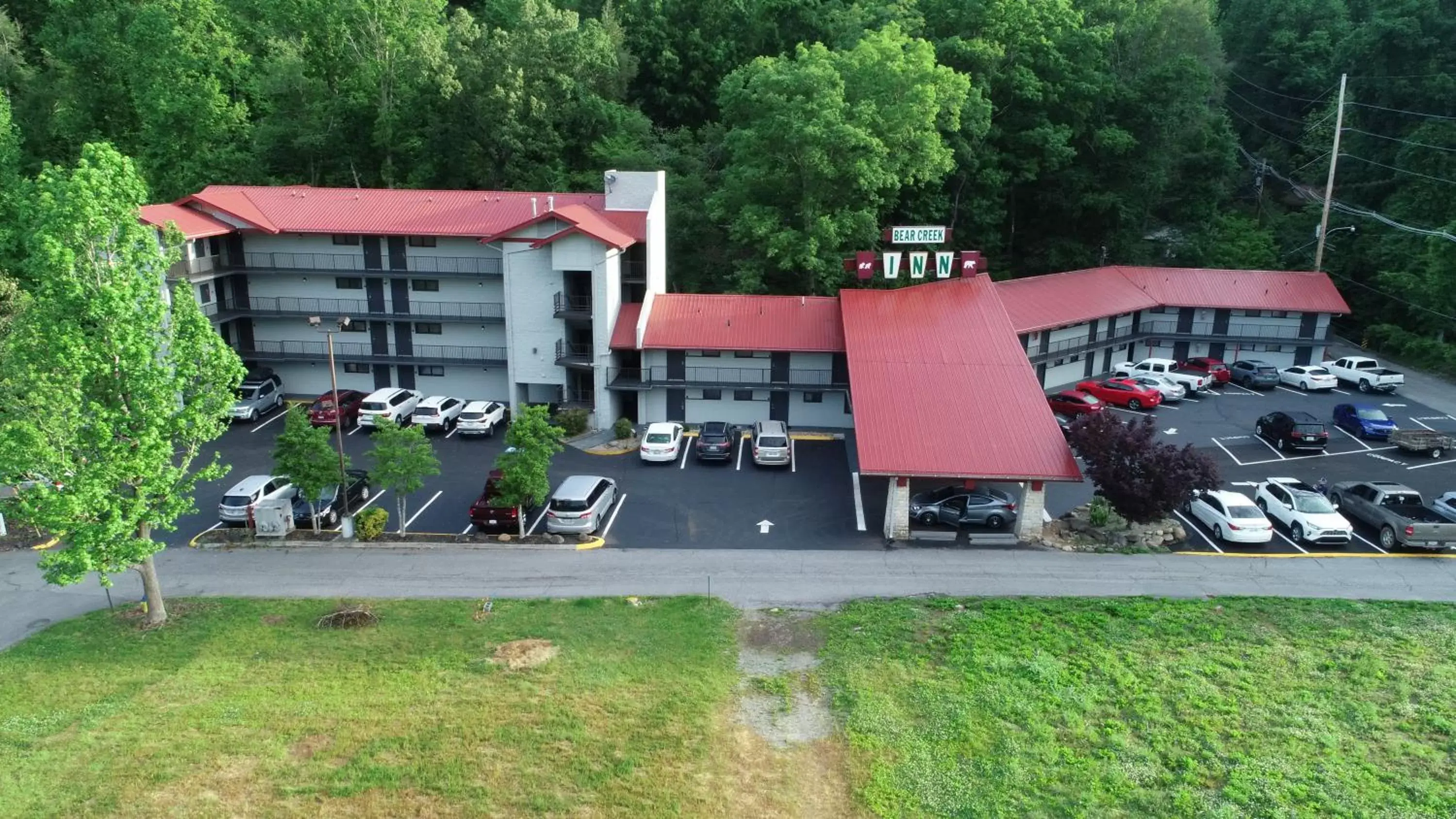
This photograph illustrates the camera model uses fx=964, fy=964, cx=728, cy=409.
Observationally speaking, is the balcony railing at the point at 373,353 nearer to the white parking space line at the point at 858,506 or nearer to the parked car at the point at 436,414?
the parked car at the point at 436,414

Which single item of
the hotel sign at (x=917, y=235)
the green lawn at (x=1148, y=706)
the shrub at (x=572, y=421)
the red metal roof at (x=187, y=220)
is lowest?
the green lawn at (x=1148, y=706)

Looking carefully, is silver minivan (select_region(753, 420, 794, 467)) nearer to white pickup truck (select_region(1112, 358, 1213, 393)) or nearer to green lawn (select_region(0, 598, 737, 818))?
green lawn (select_region(0, 598, 737, 818))

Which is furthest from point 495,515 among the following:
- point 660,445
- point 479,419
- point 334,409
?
point 334,409

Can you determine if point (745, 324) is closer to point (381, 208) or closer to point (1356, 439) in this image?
point (381, 208)

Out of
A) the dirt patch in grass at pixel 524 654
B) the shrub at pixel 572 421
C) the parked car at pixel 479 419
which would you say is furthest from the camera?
the shrub at pixel 572 421

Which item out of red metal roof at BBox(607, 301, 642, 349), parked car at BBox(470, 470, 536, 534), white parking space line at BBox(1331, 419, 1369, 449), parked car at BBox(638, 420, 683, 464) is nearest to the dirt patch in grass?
parked car at BBox(470, 470, 536, 534)

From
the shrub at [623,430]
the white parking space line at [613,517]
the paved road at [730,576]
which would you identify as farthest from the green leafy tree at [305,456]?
the shrub at [623,430]

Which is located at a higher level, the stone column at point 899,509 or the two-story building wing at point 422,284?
the two-story building wing at point 422,284

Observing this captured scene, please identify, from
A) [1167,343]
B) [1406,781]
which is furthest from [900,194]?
[1406,781]
